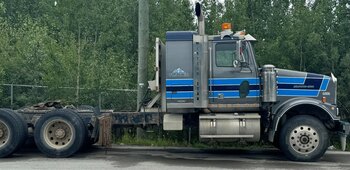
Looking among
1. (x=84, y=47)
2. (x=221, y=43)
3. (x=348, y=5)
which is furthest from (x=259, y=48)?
(x=84, y=47)

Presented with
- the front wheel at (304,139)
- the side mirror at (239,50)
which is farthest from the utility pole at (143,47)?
the front wheel at (304,139)

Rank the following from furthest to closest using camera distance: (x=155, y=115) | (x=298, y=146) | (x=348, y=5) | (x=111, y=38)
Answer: (x=111, y=38) → (x=348, y=5) → (x=155, y=115) → (x=298, y=146)

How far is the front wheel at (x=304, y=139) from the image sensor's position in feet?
34.1

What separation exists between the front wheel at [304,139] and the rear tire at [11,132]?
5.90 m

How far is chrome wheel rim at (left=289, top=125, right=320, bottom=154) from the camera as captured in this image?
10.4 meters

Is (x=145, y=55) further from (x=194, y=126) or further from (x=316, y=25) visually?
(x=316, y=25)

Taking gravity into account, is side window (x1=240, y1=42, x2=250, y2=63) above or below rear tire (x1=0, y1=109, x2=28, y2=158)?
above

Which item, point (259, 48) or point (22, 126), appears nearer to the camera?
point (22, 126)

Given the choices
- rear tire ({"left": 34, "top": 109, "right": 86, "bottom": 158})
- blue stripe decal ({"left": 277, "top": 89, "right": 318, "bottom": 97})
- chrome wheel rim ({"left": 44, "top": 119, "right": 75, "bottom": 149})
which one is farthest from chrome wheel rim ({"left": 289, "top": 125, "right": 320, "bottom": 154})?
chrome wheel rim ({"left": 44, "top": 119, "right": 75, "bottom": 149})

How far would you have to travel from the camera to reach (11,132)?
34.7 ft

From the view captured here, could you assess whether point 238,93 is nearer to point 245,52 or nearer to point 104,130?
point 245,52

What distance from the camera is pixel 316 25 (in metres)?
14.4

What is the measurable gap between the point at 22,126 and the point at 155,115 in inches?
121

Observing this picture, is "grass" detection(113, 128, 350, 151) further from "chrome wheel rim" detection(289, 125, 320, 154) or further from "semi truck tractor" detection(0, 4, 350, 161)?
"chrome wheel rim" detection(289, 125, 320, 154)
